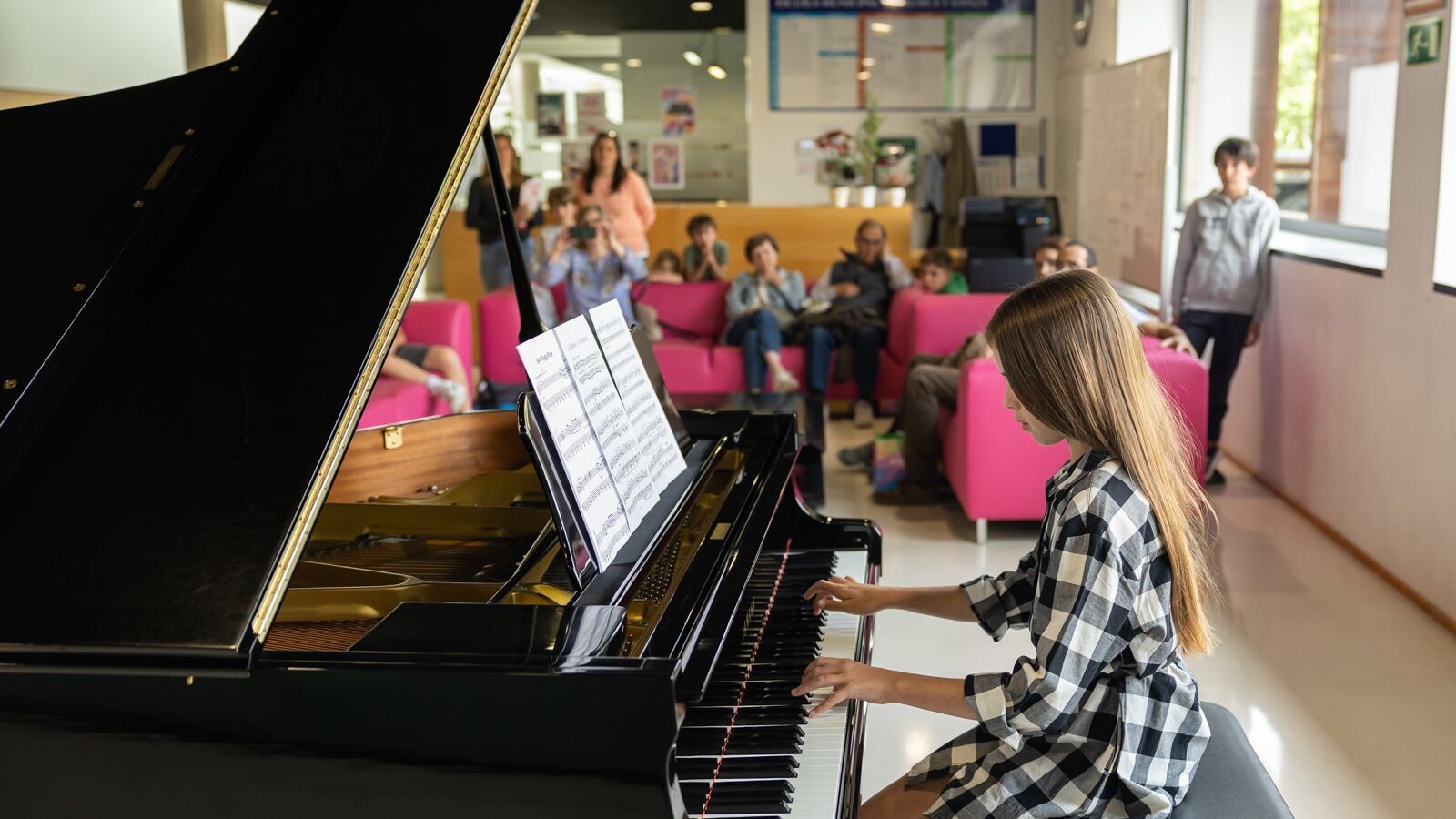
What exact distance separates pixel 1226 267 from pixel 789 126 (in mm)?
5261

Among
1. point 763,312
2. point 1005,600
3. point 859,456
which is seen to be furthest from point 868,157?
point 1005,600

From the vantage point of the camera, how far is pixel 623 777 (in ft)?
3.97

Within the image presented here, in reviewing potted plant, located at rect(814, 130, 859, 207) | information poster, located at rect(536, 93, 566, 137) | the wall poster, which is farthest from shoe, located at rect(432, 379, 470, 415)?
information poster, located at rect(536, 93, 566, 137)

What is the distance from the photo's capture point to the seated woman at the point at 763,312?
634 centimetres

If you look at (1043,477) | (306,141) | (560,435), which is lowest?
(1043,477)

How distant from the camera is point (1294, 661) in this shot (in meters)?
3.42

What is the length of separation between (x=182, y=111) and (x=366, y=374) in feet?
2.30

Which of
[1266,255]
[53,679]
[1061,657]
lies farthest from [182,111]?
[1266,255]

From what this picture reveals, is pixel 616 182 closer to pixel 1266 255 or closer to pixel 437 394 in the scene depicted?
pixel 437 394

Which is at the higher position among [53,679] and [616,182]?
[616,182]

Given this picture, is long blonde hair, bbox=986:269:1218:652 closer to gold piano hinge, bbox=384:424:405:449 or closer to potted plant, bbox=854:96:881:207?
gold piano hinge, bbox=384:424:405:449

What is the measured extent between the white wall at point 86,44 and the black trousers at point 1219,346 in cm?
396

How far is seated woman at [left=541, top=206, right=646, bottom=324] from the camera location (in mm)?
6887

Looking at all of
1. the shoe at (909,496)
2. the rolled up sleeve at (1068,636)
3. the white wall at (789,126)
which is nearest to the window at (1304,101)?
the shoe at (909,496)
